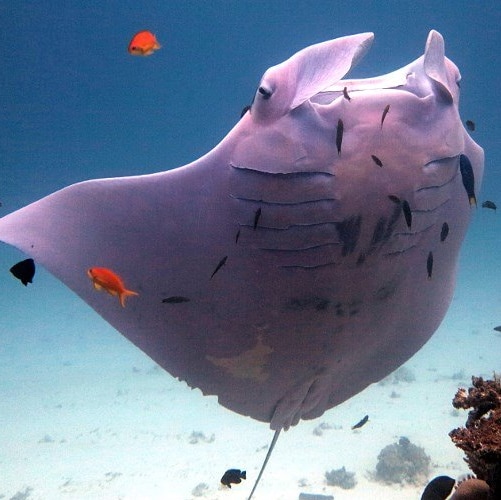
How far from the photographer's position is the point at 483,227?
4894 centimetres

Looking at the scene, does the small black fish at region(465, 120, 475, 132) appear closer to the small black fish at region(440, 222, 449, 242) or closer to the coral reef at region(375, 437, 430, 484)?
the small black fish at region(440, 222, 449, 242)

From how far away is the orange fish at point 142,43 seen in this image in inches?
300

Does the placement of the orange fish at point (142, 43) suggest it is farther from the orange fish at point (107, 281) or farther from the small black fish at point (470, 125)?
the orange fish at point (107, 281)

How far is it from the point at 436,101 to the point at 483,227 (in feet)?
173

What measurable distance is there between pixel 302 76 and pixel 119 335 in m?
41.3

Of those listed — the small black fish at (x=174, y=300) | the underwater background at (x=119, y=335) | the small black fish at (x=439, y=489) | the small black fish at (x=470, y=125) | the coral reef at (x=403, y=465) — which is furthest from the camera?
the underwater background at (x=119, y=335)

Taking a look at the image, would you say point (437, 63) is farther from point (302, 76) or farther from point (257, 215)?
point (257, 215)

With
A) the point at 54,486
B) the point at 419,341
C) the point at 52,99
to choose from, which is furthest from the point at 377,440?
the point at 52,99

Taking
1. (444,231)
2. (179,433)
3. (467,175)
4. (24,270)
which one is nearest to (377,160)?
(467,175)

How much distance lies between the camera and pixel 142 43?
7.61 meters

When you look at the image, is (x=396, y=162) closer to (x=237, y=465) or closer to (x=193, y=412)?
(x=237, y=465)

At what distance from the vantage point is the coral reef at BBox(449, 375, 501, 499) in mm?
2139

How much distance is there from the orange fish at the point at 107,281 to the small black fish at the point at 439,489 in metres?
2.22

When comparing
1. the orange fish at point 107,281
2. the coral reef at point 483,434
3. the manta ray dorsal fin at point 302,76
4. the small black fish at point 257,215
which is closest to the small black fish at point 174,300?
the orange fish at point 107,281
